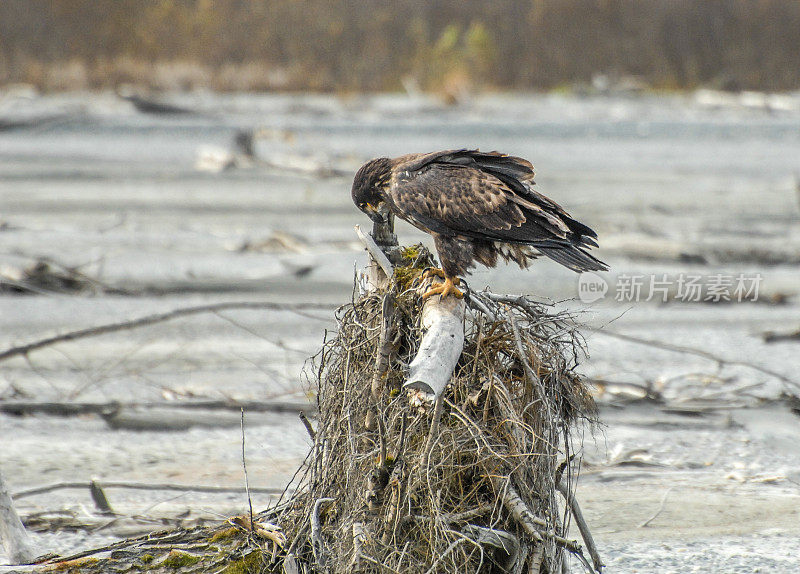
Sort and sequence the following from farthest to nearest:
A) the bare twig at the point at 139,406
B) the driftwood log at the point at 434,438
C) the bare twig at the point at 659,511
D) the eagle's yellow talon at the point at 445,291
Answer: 1. the bare twig at the point at 139,406
2. the bare twig at the point at 659,511
3. the eagle's yellow talon at the point at 445,291
4. the driftwood log at the point at 434,438

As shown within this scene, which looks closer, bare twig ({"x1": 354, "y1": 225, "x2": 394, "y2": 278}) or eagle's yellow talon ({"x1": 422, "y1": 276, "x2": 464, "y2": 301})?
eagle's yellow talon ({"x1": 422, "y1": 276, "x2": 464, "y2": 301})

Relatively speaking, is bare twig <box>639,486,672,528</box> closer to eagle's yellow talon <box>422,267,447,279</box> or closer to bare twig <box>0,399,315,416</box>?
eagle's yellow talon <box>422,267,447,279</box>

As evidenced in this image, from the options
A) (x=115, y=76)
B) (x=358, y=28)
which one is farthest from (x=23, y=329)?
(x=358, y=28)

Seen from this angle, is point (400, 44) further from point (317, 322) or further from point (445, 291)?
point (445, 291)

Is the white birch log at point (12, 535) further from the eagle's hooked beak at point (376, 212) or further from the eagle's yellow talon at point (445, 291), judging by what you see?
the eagle's yellow talon at point (445, 291)

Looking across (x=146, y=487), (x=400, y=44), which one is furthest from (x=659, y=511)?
(x=400, y=44)

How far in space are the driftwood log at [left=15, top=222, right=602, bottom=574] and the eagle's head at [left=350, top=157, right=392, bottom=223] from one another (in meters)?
0.56

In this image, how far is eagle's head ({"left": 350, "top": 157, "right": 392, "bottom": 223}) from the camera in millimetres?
4531

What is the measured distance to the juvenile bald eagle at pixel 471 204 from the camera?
14.1 feet

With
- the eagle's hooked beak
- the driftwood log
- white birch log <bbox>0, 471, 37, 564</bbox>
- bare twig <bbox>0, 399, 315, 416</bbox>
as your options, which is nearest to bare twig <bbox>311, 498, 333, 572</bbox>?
the driftwood log

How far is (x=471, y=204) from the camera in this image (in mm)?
4418

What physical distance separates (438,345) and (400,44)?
3712cm

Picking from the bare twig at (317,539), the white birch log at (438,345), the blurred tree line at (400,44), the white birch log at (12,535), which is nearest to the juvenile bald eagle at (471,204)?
the white birch log at (438,345)

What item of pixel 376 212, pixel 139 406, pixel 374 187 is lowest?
pixel 139 406
